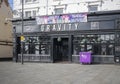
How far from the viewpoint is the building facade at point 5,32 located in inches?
1363

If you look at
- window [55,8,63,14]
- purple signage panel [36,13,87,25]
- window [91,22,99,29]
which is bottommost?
window [91,22,99,29]

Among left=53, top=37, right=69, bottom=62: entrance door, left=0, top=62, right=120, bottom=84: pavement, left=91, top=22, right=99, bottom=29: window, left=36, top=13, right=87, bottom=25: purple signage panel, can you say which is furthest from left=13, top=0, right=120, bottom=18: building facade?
left=0, top=62, right=120, bottom=84: pavement

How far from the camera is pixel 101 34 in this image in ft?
85.4

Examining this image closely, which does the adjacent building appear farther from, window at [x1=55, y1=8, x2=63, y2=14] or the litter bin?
the litter bin

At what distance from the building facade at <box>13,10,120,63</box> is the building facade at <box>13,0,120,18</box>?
145 centimetres

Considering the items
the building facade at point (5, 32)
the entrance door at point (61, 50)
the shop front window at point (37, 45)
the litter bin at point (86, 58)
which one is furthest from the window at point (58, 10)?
the building facade at point (5, 32)

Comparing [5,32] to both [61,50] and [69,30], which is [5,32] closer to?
[61,50]

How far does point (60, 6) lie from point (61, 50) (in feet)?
17.3

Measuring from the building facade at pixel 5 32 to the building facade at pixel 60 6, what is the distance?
3.36 metres

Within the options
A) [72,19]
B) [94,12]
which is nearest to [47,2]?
[72,19]

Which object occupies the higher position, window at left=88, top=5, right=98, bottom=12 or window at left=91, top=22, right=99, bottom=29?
window at left=88, top=5, right=98, bottom=12

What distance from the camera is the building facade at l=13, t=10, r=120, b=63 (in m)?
25.7

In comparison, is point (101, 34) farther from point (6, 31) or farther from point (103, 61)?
point (6, 31)

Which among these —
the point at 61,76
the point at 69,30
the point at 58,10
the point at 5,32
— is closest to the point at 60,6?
the point at 58,10
